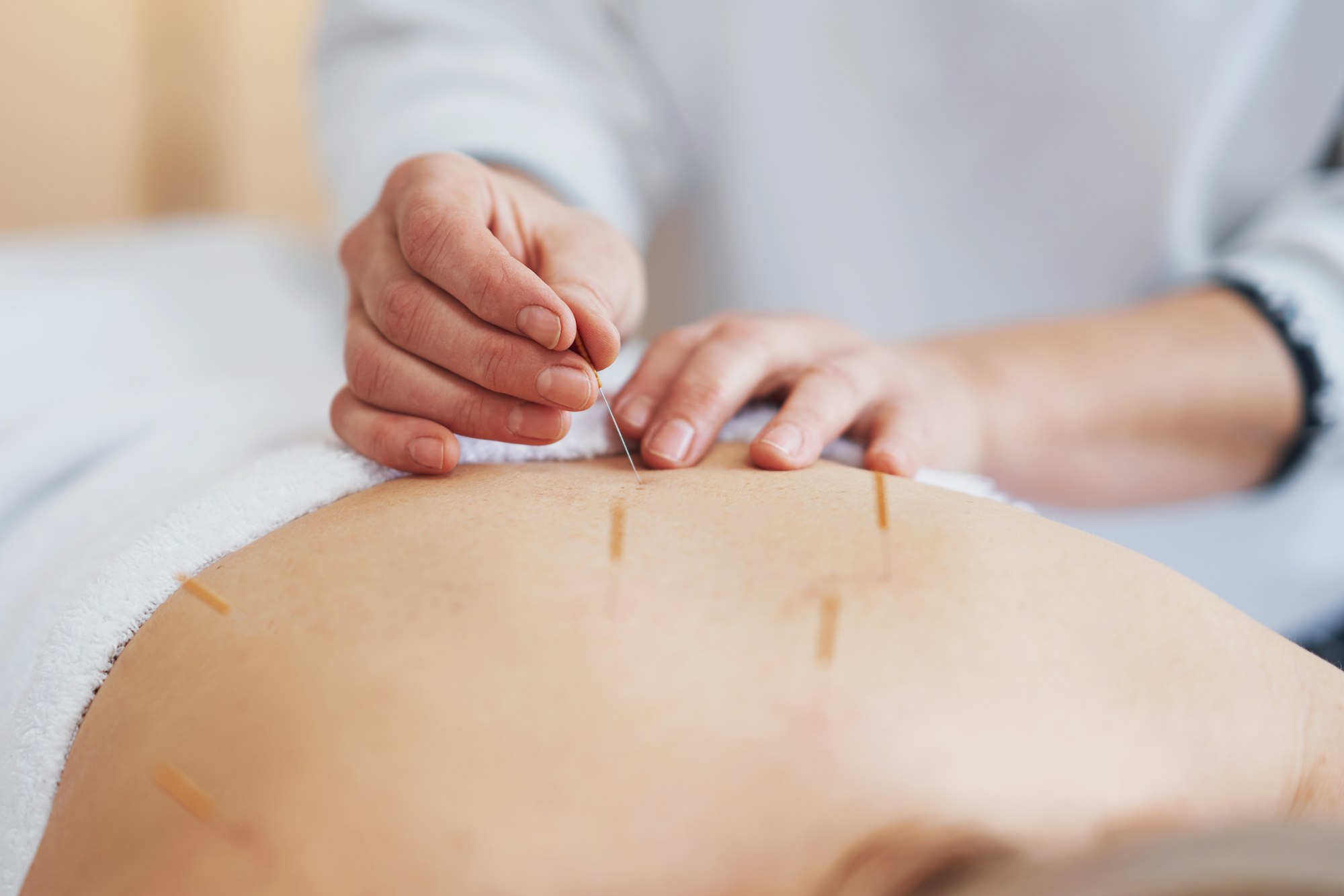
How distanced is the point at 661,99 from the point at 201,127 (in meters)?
1.48

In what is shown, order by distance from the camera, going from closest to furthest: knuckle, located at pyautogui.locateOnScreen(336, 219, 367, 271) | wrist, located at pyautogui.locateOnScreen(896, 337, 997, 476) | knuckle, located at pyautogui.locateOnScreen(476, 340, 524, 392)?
knuckle, located at pyautogui.locateOnScreen(476, 340, 524, 392), knuckle, located at pyautogui.locateOnScreen(336, 219, 367, 271), wrist, located at pyautogui.locateOnScreen(896, 337, 997, 476)

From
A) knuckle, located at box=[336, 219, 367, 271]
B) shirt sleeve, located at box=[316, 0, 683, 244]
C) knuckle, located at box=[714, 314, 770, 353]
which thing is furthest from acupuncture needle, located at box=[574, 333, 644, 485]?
shirt sleeve, located at box=[316, 0, 683, 244]

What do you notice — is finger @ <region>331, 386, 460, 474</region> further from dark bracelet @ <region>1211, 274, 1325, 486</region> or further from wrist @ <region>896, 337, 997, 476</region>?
dark bracelet @ <region>1211, 274, 1325, 486</region>

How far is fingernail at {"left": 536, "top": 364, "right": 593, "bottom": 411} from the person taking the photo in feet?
1.79

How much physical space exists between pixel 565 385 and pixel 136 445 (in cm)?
38

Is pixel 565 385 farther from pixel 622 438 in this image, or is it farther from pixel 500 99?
pixel 500 99

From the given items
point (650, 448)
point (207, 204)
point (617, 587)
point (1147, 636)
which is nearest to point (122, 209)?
point (207, 204)

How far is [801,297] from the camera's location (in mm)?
1376

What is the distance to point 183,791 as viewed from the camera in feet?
1.18

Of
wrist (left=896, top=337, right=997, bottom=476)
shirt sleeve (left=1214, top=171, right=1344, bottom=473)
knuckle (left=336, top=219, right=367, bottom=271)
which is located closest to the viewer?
knuckle (left=336, top=219, right=367, bottom=271)

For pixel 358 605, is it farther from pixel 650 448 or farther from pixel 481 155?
pixel 481 155

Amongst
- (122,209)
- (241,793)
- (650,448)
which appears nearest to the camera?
(241,793)

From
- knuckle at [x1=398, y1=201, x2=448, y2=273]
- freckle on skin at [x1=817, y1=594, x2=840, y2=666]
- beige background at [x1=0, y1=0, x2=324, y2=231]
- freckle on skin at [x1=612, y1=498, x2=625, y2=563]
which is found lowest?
beige background at [x1=0, y1=0, x2=324, y2=231]

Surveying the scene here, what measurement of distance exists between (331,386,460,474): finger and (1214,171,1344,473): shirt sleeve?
0.92m
